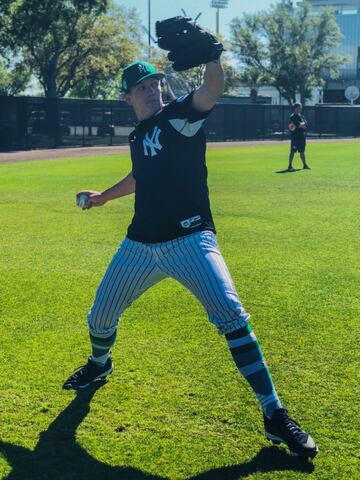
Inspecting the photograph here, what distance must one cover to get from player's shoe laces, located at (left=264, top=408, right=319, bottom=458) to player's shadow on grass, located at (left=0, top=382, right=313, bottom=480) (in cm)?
7

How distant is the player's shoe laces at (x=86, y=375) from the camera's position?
4.15 m

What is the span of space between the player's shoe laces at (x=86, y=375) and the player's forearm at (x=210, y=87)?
1863 mm

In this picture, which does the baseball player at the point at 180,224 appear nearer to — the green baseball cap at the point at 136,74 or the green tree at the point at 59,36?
the green baseball cap at the point at 136,74

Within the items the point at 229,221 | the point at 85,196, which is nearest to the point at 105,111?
the point at 229,221

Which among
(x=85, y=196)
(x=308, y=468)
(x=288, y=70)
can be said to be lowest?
(x=308, y=468)

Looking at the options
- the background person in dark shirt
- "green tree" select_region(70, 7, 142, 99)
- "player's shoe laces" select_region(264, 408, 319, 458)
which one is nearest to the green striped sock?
"player's shoe laces" select_region(264, 408, 319, 458)

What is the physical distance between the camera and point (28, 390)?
411 centimetres

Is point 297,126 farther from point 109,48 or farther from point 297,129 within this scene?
point 109,48

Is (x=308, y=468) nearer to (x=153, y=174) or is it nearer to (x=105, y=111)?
(x=153, y=174)

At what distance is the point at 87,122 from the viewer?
3784 cm

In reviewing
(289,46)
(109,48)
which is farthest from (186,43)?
(289,46)

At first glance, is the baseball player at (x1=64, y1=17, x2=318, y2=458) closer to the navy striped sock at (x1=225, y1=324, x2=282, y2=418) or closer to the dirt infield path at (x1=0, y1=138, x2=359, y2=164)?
the navy striped sock at (x1=225, y1=324, x2=282, y2=418)

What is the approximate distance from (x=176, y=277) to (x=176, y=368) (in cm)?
104

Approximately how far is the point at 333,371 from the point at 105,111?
35.4 meters
